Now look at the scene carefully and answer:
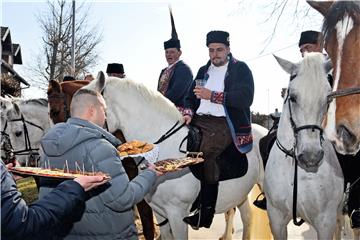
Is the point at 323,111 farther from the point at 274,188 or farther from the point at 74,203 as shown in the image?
the point at 74,203

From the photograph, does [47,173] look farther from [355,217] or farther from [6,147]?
[6,147]

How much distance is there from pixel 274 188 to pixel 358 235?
2.45 m

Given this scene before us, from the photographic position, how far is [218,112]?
4637 millimetres

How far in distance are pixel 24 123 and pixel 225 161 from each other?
13.2 feet

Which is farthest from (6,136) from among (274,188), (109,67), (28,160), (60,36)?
(60,36)

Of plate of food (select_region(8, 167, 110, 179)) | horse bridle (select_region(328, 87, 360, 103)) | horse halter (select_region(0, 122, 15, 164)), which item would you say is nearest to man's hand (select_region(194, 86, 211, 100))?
horse bridle (select_region(328, 87, 360, 103))

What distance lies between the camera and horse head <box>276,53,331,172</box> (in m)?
3.49

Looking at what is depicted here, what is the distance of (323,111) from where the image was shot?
3.55 meters

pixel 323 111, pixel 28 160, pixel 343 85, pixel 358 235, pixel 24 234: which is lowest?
pixel 358 235

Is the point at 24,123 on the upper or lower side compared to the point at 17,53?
lower

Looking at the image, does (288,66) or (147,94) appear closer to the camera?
(288,66)

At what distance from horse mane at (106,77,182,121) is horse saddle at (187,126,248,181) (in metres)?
0.33

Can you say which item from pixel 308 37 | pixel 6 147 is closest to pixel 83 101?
pixel 308 37

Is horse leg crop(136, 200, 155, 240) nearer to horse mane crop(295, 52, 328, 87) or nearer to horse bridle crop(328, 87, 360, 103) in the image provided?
horse mane crop(295, 52, 328, 87)
